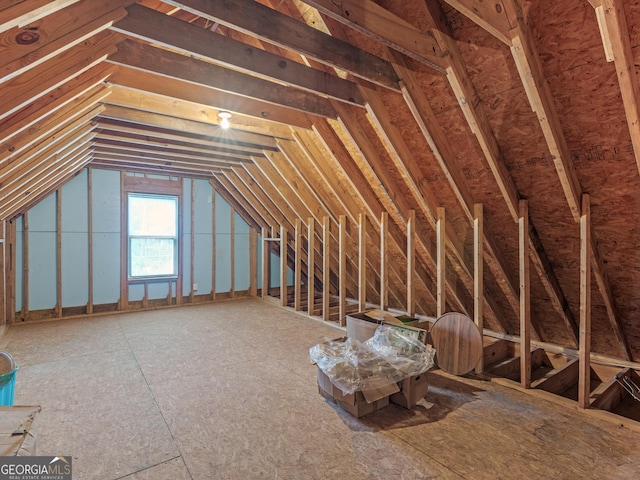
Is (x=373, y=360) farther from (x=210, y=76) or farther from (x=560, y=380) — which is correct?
(x=210, y=76)

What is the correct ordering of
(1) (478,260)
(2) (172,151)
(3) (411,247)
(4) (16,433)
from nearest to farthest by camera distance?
1. (4) (16,433)
2. (1) (478,260)
3. (3) (411,247)
4. (2) (172,151)

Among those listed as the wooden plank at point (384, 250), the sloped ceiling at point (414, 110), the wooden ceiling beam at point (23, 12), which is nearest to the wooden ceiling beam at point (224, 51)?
the sloped ceiling at point (414, 110)

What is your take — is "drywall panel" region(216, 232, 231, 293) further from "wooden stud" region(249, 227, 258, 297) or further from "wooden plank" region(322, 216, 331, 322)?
"wooden plank" region(322, 216, 331, 322)

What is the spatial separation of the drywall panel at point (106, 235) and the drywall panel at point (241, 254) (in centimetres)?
200

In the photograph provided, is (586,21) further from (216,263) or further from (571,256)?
(216,263)

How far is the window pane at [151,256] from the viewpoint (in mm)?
5738

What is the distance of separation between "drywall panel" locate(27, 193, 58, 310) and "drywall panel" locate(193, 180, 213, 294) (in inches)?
81.4

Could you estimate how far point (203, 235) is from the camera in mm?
6305

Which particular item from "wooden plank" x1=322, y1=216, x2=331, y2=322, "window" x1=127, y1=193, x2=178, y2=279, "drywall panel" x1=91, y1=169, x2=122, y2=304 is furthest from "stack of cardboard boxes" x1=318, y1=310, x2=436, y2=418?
"drywall panel" x1=91, y1=169, x2=122, y2=304

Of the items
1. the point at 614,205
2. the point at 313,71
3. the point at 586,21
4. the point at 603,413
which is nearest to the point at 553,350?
the point at 603,413

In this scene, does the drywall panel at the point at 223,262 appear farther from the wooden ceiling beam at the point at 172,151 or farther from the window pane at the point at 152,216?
the wooden ceiling beam at the point at 172,151

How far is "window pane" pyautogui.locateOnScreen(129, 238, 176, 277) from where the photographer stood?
574 cm

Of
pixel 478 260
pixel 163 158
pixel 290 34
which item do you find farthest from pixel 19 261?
pixel 478 260

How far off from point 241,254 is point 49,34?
18.2 feet
